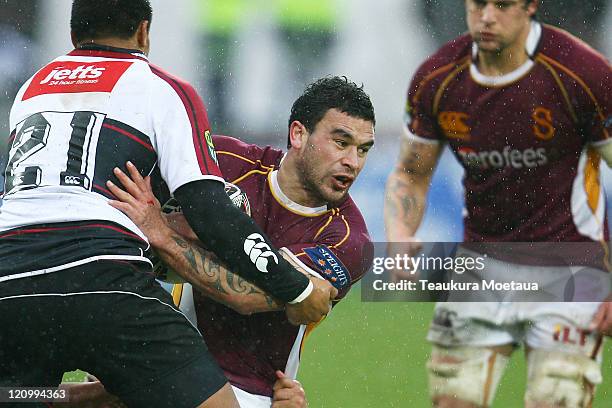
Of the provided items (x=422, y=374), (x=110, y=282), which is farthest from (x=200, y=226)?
(x=422, y=374)

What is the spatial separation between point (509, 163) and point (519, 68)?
49 cm

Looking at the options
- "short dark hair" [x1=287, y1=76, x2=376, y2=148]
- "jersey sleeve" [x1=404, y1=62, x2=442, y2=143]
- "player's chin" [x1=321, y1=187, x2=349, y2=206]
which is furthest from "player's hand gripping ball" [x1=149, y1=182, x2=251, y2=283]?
"jersey sleeve" [x1=404, y1=62, x2=442, y2=143]

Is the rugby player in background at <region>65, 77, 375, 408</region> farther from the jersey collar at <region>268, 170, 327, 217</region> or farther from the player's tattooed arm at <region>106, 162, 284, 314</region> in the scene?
the player's tattooed arm at <region>106, 162, 284, 314</region>

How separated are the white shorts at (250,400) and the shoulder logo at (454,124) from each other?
2086mm

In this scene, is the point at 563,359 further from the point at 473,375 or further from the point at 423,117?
the point at 423,117

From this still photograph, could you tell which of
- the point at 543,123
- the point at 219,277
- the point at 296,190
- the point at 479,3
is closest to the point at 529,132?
the point at 543,123

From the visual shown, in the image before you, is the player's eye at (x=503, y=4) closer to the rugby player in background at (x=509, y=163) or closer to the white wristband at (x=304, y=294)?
the rugby player in background at (x=509, y=163)

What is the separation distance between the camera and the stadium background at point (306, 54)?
8.02 metres

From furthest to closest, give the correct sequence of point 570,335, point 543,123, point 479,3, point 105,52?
point 479,3 < point 543,123 < point 570,335 < point 105,52

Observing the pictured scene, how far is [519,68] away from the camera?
5492mm

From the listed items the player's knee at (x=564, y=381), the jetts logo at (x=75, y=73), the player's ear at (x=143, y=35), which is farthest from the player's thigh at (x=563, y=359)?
the jetts logo at (x=75, y=73)

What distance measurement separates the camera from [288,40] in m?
8.55

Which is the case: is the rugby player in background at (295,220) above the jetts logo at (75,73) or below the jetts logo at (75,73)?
below

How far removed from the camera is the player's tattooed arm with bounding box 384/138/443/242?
5.52m
